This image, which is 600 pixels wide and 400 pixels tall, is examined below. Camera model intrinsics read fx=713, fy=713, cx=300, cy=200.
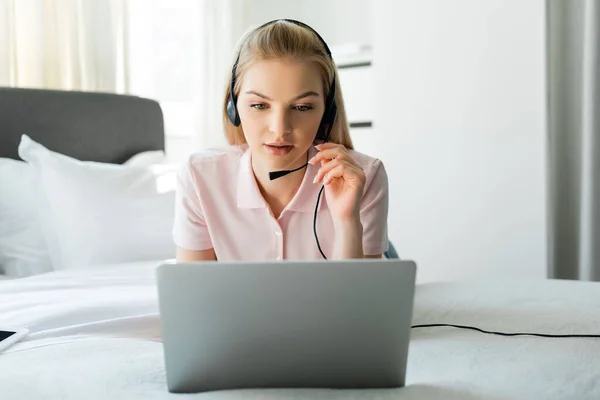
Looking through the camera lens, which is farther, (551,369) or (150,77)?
(150,77)

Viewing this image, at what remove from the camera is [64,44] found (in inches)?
98.9

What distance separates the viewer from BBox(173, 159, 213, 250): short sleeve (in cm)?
139

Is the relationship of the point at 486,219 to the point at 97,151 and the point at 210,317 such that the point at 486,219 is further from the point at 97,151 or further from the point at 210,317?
the point at 210,317

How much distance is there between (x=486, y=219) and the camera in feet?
8.59

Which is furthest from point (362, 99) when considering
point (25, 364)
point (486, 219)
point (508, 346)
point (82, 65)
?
point (25, 364)

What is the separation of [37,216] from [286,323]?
143cm

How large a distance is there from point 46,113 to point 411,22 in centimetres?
140

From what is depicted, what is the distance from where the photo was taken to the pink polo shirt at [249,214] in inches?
53.3

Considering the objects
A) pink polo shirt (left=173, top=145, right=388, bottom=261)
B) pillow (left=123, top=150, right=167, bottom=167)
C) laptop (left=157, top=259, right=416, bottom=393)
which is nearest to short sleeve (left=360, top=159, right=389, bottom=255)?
pink polo shirt (left=173, top=145, right=388, bottom=261)

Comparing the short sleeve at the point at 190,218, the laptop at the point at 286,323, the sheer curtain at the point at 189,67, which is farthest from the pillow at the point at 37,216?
the laptop at the point at 286,323

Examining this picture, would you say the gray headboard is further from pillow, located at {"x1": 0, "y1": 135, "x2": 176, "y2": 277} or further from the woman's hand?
the woman's hand

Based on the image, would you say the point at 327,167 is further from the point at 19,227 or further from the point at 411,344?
the point at 19,227

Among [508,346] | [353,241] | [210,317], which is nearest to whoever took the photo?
[210,317]

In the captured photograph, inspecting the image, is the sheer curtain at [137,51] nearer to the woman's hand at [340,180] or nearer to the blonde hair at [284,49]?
the blonde hair at [284,49]
